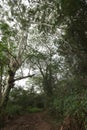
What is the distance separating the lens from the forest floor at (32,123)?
11050 mm

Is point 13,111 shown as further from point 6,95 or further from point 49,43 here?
point 49,43

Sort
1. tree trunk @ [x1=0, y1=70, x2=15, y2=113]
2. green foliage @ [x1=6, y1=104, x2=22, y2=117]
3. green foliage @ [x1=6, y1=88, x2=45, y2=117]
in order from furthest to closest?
green foliage @ [x1=6, y1=88, x2=45, y2=117]
green foliage @ [x1=6, y1=104, x2=22, y2=117]
tree trunk @ [x1=0, y1=70, x2=15, y2=113]

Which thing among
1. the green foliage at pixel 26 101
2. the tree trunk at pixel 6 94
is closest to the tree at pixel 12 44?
the tree trunk at pixel 6 94

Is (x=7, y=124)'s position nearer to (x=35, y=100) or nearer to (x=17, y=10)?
(x=35, y=100)

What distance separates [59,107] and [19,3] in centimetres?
673

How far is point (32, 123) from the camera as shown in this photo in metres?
11.8

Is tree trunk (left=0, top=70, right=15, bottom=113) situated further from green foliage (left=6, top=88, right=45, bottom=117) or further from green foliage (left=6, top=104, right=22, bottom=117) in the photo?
green foliage (left=6, top=88, right=45, bottom=117)

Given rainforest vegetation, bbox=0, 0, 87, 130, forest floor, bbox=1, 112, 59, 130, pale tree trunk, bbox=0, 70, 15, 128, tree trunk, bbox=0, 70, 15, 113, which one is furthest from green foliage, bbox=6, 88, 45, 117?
tree trunk, bbox=0, 70, 15, 113

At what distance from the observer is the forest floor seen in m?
11.1

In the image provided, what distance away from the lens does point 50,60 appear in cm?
1825

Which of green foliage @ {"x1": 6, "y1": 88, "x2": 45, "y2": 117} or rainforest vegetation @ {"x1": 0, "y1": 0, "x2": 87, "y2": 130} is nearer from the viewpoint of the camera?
rainforest vegetation @ {"x1": 0, "y1": 0, "x2": 87, "y2": 130}

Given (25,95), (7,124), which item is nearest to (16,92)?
(25,95)

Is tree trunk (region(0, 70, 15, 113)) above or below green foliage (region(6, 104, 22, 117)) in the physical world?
above

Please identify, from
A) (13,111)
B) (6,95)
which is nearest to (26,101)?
(13,111)
